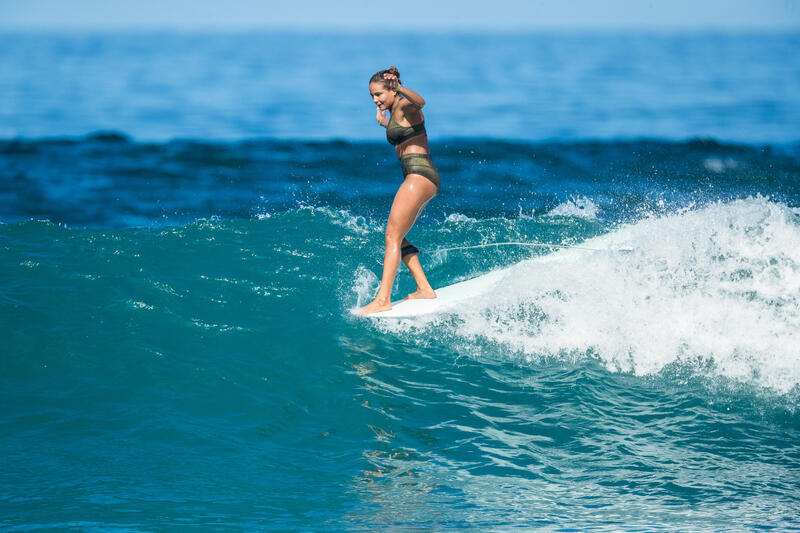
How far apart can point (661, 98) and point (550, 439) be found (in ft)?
120

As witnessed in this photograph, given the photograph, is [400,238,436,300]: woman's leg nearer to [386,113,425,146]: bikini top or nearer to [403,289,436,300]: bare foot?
[403,289,436,300]: bare foot

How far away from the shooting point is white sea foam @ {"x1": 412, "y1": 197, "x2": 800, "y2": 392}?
6512mm

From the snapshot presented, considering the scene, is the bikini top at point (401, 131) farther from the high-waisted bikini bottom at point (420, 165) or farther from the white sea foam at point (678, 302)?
the white sea foam at point (678, 302)

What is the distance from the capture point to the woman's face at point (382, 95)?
279 inches

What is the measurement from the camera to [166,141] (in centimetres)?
2412

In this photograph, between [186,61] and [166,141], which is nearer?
[166,141]

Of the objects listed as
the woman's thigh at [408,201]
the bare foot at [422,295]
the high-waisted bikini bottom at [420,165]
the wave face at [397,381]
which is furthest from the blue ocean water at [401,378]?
the high-waisted bikini bottom at [420,165]

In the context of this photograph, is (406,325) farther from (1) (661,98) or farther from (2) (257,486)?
(1) (661,98)

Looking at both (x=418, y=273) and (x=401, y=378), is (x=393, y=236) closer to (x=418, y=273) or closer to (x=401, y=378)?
(x=418, y=273)

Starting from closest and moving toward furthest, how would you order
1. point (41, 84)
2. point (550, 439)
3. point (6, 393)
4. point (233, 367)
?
point (550, 439) → point (6, 393) → point (233, 367) → point (41, 84)

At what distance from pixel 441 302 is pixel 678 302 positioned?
6.66ft

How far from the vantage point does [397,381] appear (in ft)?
21.4

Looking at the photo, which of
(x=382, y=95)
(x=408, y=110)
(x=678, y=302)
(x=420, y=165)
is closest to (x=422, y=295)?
(x=420, y=165)

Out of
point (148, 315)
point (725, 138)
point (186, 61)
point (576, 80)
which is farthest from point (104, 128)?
point (186, 61)
